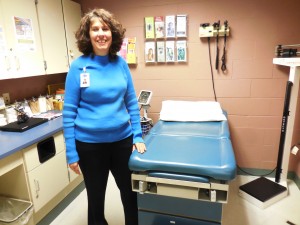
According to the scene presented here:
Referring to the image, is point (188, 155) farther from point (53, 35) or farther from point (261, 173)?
point (53, 35)

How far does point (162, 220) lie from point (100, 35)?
3.83 ft

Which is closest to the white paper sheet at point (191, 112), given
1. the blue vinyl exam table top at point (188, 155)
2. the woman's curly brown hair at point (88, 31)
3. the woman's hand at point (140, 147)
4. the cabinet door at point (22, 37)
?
the blue vinyl exam table top at point (188, 155)

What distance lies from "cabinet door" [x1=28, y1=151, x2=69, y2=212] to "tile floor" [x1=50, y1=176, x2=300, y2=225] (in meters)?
0.27

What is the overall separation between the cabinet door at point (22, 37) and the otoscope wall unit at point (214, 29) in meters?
1.61

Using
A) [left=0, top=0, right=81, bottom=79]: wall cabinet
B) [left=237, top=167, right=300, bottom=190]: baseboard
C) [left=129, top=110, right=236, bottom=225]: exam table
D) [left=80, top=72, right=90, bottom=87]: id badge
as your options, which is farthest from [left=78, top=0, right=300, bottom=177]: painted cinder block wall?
[left=80, top=72, right=90, bottom=87]: id badge

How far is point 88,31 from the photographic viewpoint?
1.36 m

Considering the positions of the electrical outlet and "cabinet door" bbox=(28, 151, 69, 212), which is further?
the electrical outlet

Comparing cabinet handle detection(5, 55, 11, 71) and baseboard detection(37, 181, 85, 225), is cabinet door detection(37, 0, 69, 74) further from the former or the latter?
baseboard detection(37, 181, 85, 225)

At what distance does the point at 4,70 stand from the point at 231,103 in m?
2.19

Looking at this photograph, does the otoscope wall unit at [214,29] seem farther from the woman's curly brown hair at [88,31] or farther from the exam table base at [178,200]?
the exam table base at [178,200]

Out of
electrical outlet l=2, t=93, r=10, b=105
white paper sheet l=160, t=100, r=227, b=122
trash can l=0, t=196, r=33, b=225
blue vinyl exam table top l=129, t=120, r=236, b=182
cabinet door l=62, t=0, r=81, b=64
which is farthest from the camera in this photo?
cabinet door l=62, t=0, r=81, b=64

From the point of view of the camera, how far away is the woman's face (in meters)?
1.33

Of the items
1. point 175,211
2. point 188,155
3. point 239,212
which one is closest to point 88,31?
point 188,155

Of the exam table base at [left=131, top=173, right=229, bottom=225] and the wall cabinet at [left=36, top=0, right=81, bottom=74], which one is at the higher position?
the wall cabinet at [left=36, top=0, right=81, bottom=74]
